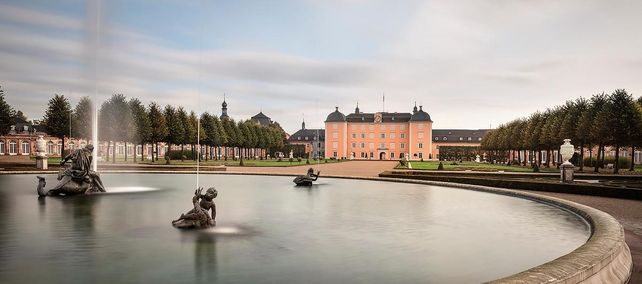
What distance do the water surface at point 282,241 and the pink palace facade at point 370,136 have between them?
361ft

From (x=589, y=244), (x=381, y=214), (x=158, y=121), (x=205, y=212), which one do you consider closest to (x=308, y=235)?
(x=205, y=212)

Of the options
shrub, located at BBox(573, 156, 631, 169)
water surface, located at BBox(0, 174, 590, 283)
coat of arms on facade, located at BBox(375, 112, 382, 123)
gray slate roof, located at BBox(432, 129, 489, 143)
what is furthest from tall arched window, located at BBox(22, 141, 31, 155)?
gray slate roof, located at BBox(432, 129, 489, 143)

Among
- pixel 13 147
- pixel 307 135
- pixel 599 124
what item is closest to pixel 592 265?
pixel 599 124

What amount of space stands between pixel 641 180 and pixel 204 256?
101 feet

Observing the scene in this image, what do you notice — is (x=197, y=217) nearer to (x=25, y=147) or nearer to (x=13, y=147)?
(x=13, y=147)

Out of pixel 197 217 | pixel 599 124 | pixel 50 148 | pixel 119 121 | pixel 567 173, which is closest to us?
pixel 197 217

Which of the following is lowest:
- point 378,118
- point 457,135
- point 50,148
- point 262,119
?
point 50,148

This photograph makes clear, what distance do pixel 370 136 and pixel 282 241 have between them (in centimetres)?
11800

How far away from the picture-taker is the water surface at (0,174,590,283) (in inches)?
272

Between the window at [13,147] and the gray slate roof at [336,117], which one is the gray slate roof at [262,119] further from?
the window at [13,147]

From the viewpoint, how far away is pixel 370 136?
12625cm

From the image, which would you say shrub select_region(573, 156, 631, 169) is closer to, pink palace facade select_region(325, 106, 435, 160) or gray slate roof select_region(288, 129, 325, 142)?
pink palace facade select_region(325, 106, 435, 160)

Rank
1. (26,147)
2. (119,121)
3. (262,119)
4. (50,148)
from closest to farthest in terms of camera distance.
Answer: (119,121)
(26,147)
(50,148)
(262,119)

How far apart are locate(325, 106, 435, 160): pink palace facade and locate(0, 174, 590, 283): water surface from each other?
4335 inches
